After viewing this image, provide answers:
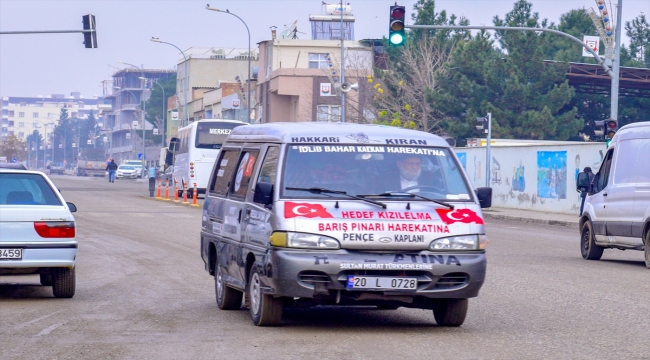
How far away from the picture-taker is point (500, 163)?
40.5 meters

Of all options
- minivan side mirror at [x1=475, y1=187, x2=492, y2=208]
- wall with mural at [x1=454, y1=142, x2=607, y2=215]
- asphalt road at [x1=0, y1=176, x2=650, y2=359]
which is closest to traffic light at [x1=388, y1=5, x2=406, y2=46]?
asphalt road at [x1=0, y1=176, x2=650, y2=359]

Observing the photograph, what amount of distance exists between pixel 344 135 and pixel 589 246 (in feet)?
32.7

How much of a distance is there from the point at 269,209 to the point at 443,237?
4.77 feet

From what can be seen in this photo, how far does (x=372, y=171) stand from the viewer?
929cm

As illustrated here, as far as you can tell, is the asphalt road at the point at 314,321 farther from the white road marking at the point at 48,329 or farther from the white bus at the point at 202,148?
the white bus at the point at 202,148

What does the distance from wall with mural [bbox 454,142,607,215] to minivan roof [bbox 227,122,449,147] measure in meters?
24.1

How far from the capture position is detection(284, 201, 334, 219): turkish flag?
8683 mm

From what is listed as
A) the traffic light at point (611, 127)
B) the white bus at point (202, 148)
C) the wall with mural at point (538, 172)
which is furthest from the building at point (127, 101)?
the traffic light at point (611, 127)

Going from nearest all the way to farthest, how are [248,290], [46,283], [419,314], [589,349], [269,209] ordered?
[589,349] → [269,209] → [248,290] → [419,314] → [46,283]

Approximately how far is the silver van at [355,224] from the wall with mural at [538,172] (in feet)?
80.1

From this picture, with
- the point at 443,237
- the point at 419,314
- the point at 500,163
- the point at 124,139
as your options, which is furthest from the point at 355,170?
the point at 124,139

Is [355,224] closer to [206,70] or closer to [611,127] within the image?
[611,127]

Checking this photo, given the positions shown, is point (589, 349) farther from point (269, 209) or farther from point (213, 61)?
point (213, 61)

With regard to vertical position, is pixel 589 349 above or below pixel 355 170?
below
